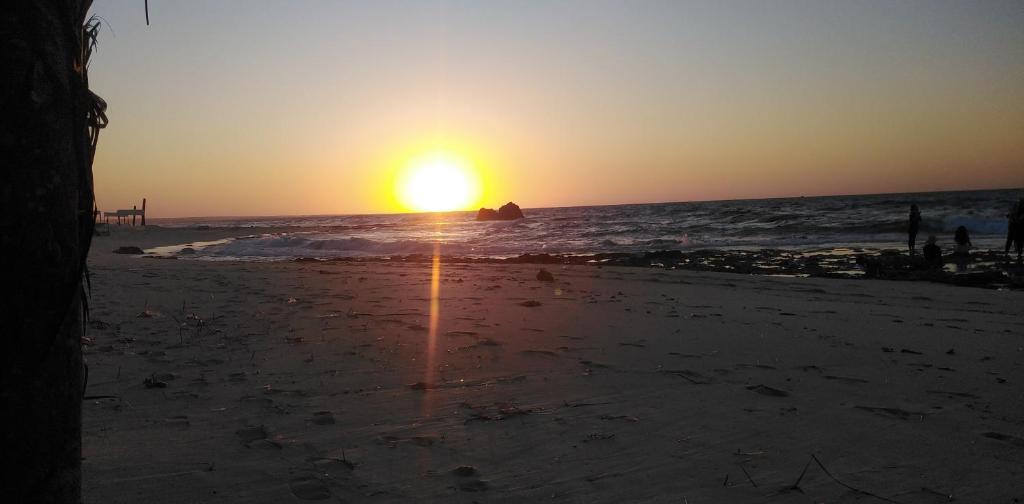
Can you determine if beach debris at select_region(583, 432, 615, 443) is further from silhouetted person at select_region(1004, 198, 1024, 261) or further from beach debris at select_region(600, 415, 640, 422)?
silhouetted person at select_region(1004, 198, 1024, 261)

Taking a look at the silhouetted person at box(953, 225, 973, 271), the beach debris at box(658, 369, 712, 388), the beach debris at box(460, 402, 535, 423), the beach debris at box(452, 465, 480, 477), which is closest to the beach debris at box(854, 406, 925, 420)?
the beach debris at box(658, 369, 712, 388)

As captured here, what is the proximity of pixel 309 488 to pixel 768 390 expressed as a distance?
9.56 ft

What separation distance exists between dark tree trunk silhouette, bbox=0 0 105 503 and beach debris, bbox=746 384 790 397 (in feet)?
12.2

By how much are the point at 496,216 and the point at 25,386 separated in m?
74.0

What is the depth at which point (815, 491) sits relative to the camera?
8.58 ft

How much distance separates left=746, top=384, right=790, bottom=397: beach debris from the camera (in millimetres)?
3924

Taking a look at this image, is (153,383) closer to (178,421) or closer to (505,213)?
(178,421)

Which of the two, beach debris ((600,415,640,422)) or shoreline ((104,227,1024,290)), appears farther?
shoreline ((104,227,1024,290))

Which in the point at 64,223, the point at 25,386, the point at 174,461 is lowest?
the point at 174,461

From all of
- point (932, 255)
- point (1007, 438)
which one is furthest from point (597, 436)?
point (932, 255)

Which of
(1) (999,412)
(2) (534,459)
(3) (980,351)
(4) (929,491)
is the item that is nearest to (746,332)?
(3) (980,351)

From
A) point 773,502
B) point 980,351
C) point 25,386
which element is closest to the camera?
point 25,386

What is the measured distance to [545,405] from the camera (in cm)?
366

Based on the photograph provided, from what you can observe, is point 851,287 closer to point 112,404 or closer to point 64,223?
point 112,404
